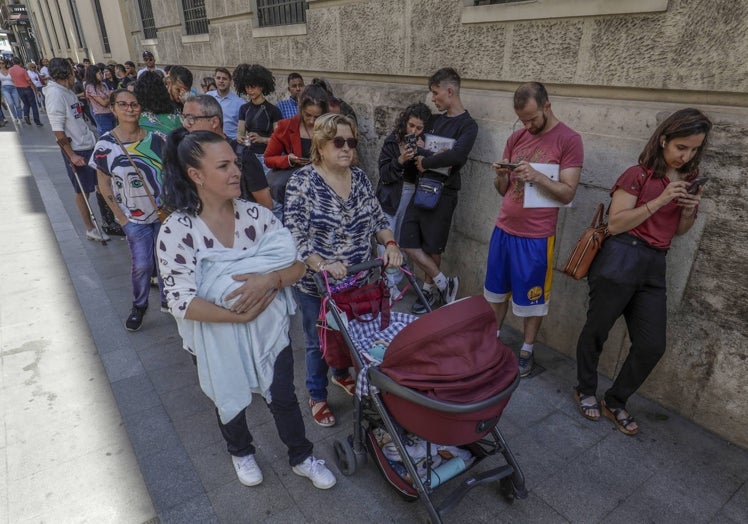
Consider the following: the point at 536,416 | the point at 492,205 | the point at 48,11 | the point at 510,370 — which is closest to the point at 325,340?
the point at 510,370

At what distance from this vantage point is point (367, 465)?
264 cm

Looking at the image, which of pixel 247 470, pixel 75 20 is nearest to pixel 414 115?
pixel 247 470

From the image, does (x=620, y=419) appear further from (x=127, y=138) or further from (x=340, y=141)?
(x=127, y=138)

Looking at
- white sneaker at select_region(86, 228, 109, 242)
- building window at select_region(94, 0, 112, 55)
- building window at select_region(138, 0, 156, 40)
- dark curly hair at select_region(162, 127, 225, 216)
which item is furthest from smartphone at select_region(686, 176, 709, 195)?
building window at select_region(94, 0, 112, 55)

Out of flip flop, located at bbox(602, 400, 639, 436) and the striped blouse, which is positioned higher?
the striped blouse

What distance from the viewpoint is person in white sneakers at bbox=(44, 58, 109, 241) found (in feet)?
17.3

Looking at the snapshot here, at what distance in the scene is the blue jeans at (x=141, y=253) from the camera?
3797mm

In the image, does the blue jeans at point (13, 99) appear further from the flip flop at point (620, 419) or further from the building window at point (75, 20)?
the flip flop at point (620, 419)

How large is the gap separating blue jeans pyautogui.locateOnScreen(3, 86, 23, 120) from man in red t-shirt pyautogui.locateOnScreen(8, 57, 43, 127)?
141mm

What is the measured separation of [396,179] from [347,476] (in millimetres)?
2563

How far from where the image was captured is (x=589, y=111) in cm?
314

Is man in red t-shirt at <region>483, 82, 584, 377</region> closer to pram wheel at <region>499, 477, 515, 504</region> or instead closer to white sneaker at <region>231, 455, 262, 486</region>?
pram wheel at <region>499, 477, 515, 504</region>

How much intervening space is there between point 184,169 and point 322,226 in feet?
2.65

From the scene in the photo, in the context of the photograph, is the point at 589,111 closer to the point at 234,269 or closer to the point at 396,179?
the point at 396,179
